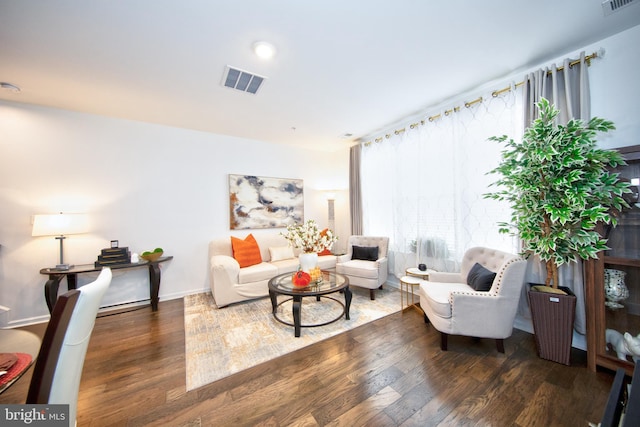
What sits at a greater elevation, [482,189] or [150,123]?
[150,123]

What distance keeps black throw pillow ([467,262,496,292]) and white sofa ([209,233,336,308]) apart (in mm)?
2117

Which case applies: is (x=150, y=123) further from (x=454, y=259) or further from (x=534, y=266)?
(x=534, y=266)

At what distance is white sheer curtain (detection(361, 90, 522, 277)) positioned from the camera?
8.35 ft

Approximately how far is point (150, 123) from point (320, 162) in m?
3.00

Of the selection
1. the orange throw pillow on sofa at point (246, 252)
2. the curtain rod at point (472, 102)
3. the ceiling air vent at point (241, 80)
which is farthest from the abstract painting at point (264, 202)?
the curtain rod at point (472, 102)

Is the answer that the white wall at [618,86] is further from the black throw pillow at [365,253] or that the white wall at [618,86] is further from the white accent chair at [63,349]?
the white accent chair at [63,349]

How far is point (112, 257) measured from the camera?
294cm

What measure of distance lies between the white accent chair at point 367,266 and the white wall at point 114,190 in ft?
6.34

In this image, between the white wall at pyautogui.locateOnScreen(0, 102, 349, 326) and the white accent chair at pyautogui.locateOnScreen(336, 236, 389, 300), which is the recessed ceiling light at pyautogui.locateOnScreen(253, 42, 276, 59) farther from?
the white accent chair at pyautogui.locateOnScreen(336, 236, 389, 300)

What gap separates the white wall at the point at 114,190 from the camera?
2699mm

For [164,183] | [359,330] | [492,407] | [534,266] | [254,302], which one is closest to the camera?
[492,407]

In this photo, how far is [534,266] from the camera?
2256 millimetres

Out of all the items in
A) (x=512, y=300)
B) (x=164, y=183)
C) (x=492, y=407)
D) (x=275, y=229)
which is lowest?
(x=492, y=407)

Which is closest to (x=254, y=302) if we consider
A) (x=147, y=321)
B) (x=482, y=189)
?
(x=147, y=321)
